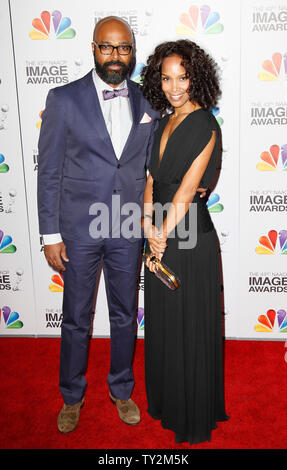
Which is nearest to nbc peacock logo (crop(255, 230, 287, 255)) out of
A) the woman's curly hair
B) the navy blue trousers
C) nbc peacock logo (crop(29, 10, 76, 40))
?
the navy blue trousers

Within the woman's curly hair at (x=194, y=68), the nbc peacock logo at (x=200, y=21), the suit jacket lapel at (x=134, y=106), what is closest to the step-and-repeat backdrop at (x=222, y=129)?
the nbc peacock logo at (x=200, y=21)

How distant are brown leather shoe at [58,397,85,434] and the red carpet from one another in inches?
1.6

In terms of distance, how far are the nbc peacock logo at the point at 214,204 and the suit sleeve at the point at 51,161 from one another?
1410mm

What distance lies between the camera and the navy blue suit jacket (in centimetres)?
249

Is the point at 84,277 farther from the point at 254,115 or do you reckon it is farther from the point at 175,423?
the point at 254,115

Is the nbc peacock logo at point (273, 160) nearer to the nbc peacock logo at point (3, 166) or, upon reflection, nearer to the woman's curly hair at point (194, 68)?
the woman's curly hair at point (194, 68)

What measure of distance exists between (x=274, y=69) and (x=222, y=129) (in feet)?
1.81

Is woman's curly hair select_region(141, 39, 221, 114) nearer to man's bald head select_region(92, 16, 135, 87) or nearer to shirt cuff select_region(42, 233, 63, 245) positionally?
man's bald head select_region(92, 16, 135, 87)

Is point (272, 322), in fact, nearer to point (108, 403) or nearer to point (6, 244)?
point (108, 403)

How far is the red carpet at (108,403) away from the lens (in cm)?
273

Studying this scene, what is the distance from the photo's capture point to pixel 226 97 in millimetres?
3373

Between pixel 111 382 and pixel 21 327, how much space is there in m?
1.34

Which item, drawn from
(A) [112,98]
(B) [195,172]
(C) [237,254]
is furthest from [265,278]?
(A) [112,98]

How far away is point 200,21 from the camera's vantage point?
326 centimetres
